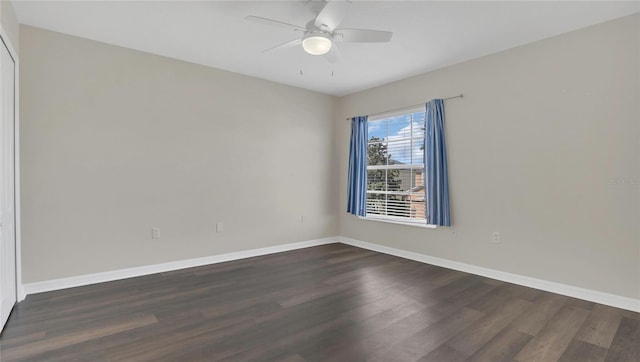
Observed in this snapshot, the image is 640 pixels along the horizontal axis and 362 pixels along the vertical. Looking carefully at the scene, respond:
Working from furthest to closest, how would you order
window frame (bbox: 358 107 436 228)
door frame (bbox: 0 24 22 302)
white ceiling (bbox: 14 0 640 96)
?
window frame (bbox: 358 107 436 228) < door frame (bbox: 0 24 22 302) < white ceiling (bbox: 14 0 640 96)

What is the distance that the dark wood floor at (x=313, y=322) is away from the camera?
85.7 inches

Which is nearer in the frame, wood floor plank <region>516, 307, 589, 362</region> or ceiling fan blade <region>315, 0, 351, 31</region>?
wood floor plank <region>516, 307, 589, 362</region>

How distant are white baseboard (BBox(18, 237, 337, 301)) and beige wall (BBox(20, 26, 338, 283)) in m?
0.07

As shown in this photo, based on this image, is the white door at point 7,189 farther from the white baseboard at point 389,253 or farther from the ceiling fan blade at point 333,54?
the ceiling fan blade at point 333,54

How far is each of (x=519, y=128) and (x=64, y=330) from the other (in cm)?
477

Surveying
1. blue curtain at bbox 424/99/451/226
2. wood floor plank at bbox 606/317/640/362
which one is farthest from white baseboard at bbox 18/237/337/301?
wood floor plank at bbox 606/317/640/362

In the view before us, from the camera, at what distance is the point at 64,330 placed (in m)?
2.45

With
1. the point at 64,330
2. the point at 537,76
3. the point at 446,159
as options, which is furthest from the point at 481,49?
the point at 64,330

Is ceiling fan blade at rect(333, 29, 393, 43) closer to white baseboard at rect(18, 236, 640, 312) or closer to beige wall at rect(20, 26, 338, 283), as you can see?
beige wall at rect(20, 26, 338, 283)

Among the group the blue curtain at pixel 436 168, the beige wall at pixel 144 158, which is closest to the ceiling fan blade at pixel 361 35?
the blue curtain at pixel 436 168

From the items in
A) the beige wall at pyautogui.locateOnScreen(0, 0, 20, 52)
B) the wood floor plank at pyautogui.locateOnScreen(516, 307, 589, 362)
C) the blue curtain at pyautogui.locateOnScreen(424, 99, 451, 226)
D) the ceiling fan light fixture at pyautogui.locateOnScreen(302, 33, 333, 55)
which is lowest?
the wood floor plank at pyautogui.locateOnScreen(516, 307, 589, 362)

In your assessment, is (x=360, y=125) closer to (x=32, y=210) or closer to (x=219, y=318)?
(x=219, y=318)

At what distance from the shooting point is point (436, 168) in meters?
4.31

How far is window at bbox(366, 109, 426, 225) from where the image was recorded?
4.75 metres
